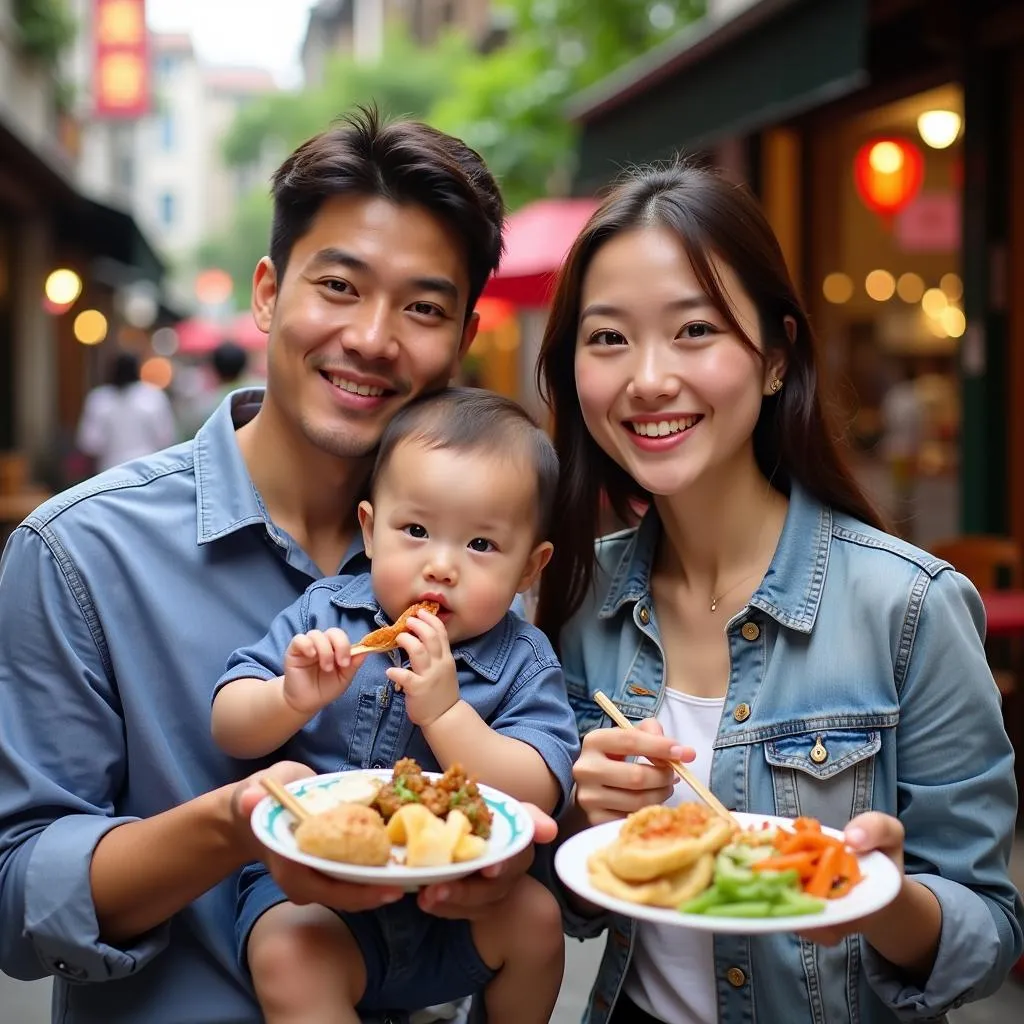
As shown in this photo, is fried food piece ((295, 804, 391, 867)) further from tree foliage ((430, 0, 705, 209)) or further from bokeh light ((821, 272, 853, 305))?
tree foliage ((430, 0, 705, 209))

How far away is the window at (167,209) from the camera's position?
328 ft

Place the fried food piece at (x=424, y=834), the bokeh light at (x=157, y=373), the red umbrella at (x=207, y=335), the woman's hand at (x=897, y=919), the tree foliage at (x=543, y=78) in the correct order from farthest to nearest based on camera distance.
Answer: the bokeh light at (x=157, y=373) < the red umbrella at (x=207, y=335) < the tree foliage at (x=543, y=78) < the woman's hand at (x=897, y=919) < the fried food piece at (x=424, y=834)

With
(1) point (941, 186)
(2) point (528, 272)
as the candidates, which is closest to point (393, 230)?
(2) point (528, 272)

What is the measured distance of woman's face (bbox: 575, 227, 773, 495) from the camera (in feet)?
7.79

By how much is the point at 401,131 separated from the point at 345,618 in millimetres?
990

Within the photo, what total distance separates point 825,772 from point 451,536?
31.5 inches

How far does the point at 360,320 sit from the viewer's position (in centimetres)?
258

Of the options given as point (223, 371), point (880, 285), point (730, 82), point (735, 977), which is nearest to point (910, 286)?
point (880, 285)

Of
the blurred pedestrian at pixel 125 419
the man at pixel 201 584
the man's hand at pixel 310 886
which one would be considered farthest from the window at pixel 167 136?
the man's hand at pixel 310 886

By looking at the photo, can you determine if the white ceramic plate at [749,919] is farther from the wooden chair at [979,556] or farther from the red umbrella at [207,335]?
the red umbrella at [207,335]

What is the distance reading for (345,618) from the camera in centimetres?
246

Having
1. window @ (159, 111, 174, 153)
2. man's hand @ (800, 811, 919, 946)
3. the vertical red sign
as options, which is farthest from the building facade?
window @ (159, 111, 174, 153)

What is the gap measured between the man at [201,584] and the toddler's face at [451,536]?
22cm

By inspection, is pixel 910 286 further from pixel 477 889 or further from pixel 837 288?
pixel 477 889
